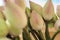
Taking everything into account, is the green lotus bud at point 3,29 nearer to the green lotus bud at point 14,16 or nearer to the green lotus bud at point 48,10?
the green lotus bud at point 14,16

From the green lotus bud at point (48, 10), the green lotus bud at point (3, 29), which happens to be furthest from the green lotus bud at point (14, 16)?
the green lotus bud at point (48, 10)

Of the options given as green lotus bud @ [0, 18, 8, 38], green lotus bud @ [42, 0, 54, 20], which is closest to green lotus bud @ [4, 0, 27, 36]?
green lotus bud @ [0, 18, 8, 38]

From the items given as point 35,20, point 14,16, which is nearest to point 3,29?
point 14,16

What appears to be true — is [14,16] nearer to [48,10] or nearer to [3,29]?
[3,29]

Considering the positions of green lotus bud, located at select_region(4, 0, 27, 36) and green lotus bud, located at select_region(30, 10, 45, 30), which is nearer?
green lotus bud, located at select_region(4, 0, 27, 36)

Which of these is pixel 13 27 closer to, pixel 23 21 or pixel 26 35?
pixel 23 21

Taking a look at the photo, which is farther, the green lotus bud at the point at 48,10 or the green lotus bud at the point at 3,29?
the green lotus bud at the point at 48,10

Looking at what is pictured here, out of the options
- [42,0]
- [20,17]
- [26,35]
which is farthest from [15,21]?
[42,0]

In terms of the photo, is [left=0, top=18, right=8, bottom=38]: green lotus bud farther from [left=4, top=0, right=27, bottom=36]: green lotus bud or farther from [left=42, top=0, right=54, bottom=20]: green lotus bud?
[left=42, top=0, right=54, bottom=20]: green lotus bud

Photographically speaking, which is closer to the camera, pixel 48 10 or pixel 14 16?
pixel 14 16
